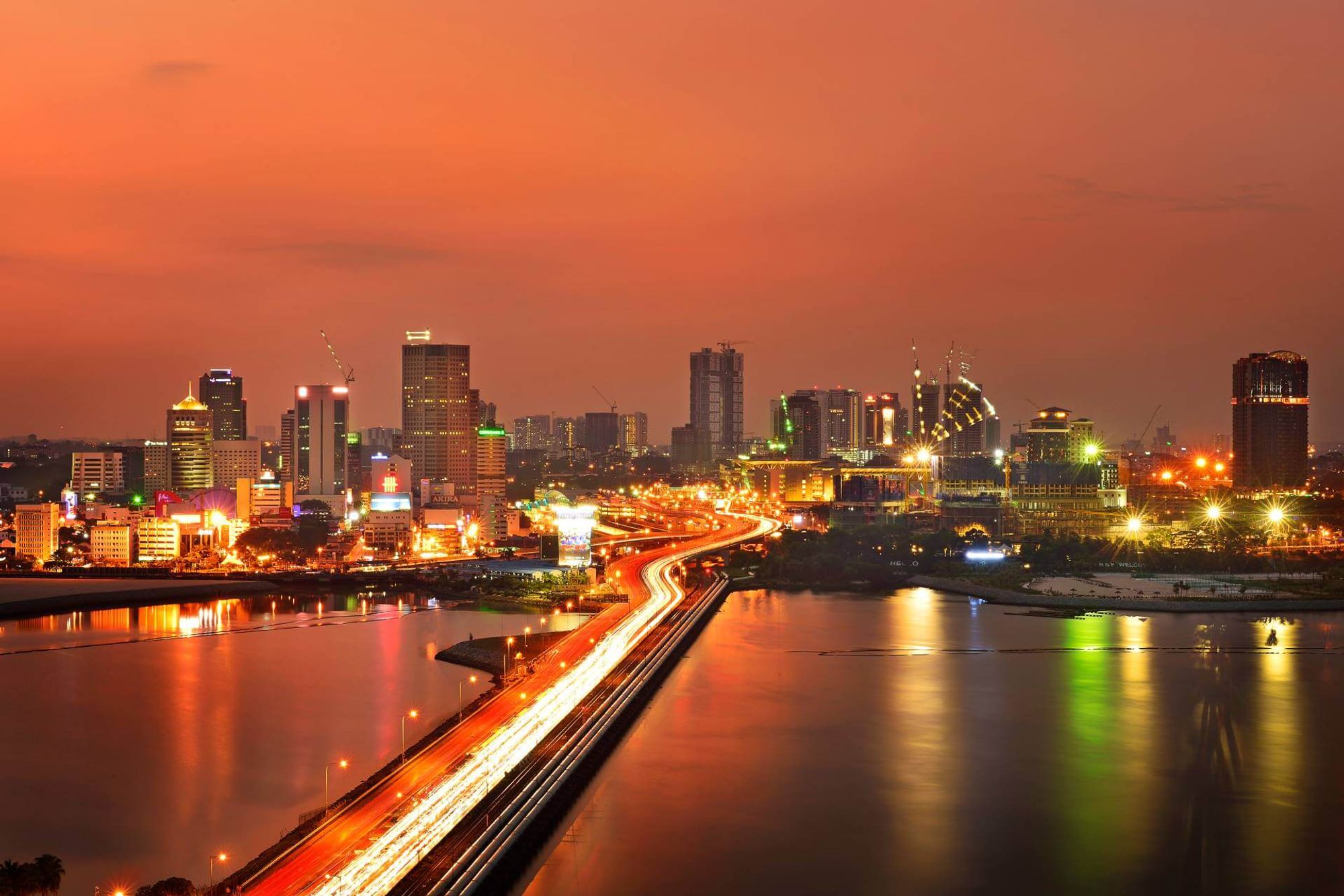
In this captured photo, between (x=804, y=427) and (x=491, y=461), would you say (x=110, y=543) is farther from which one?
(x=804, y=427)

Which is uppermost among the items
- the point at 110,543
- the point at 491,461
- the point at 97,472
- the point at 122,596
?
the point at 491,461

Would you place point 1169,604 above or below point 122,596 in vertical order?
below

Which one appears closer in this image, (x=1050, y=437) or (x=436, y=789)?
(x=436, y=789)

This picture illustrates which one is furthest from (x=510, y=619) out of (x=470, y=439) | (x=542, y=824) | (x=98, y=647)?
(x=470, y=439)

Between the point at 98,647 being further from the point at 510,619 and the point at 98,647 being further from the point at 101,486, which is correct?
the point at 101,486

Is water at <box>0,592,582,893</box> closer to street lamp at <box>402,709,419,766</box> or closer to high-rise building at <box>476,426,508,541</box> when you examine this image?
street lamp at <box>402,709,419,766</box>

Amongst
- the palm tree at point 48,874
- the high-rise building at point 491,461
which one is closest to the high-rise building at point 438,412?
the high-rise building at point 491,461

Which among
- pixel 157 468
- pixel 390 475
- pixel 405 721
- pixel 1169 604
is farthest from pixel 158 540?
pixel 1169 604
